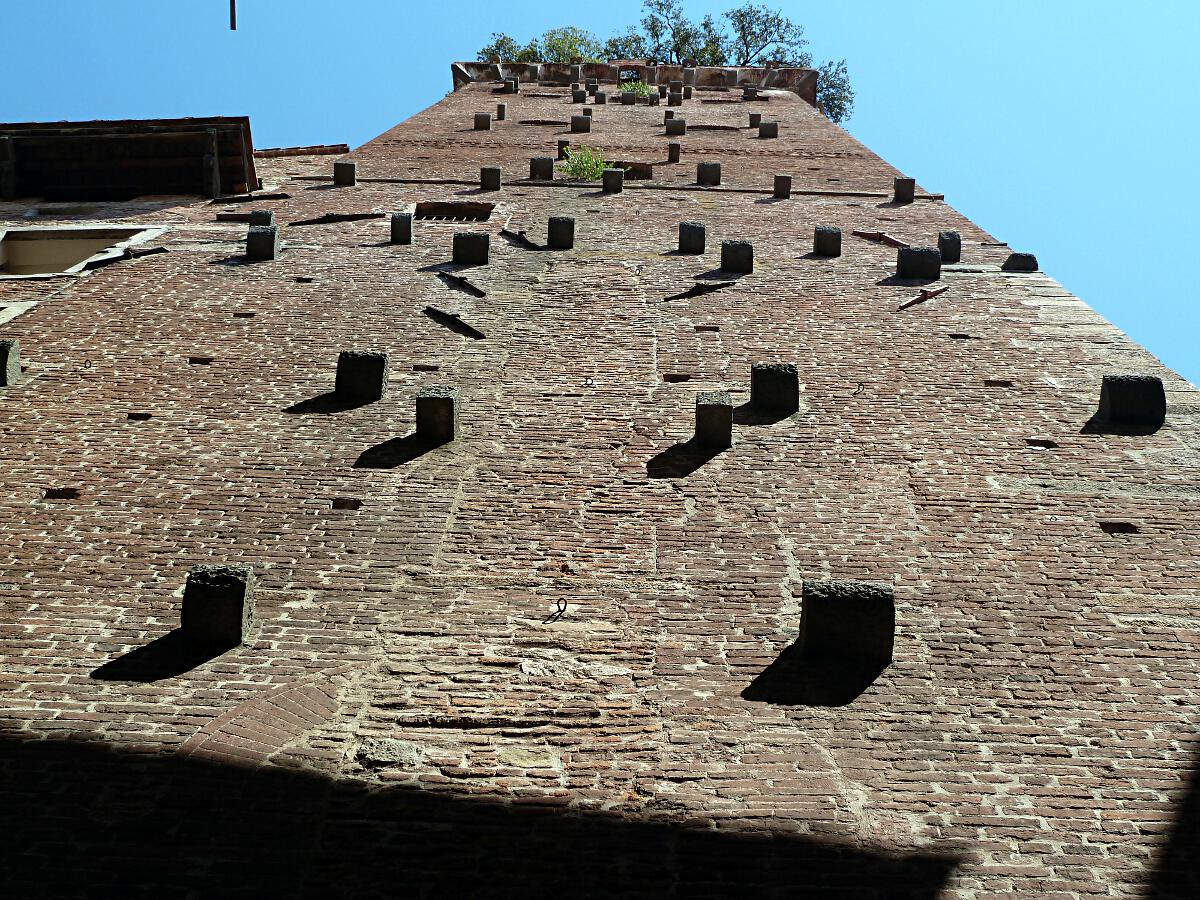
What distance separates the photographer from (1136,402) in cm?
1194

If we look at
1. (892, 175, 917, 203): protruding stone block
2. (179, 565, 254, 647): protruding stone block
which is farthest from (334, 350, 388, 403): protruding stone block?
(892, 175, 917, 203): protruding stone block

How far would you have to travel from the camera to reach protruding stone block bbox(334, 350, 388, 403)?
12414mm

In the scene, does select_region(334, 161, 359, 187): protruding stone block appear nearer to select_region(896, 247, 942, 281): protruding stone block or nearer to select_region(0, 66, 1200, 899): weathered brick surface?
select_region(0, 66, 1200, 899): weathered brick surface

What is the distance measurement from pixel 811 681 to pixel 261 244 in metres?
10.6

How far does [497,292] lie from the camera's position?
15367 millimetres

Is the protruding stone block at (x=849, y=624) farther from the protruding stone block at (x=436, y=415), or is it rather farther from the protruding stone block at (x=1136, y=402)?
the protruding stone block at (x=1136, y=402)

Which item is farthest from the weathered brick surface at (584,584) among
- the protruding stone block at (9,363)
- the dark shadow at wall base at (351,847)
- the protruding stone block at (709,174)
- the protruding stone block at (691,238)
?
the protruding stone block at (709,174)

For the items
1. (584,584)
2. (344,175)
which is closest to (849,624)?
(584,584)

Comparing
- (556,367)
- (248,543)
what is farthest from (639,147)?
(248,543)

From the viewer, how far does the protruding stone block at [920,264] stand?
53.0ft

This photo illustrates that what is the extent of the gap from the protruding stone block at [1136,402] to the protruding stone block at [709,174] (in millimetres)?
10800

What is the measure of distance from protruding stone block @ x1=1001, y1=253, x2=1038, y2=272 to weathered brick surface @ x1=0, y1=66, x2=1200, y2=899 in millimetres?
212

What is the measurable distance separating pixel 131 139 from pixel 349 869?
16976 mm

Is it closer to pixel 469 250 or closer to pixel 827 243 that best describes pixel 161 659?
pixel 469 250
